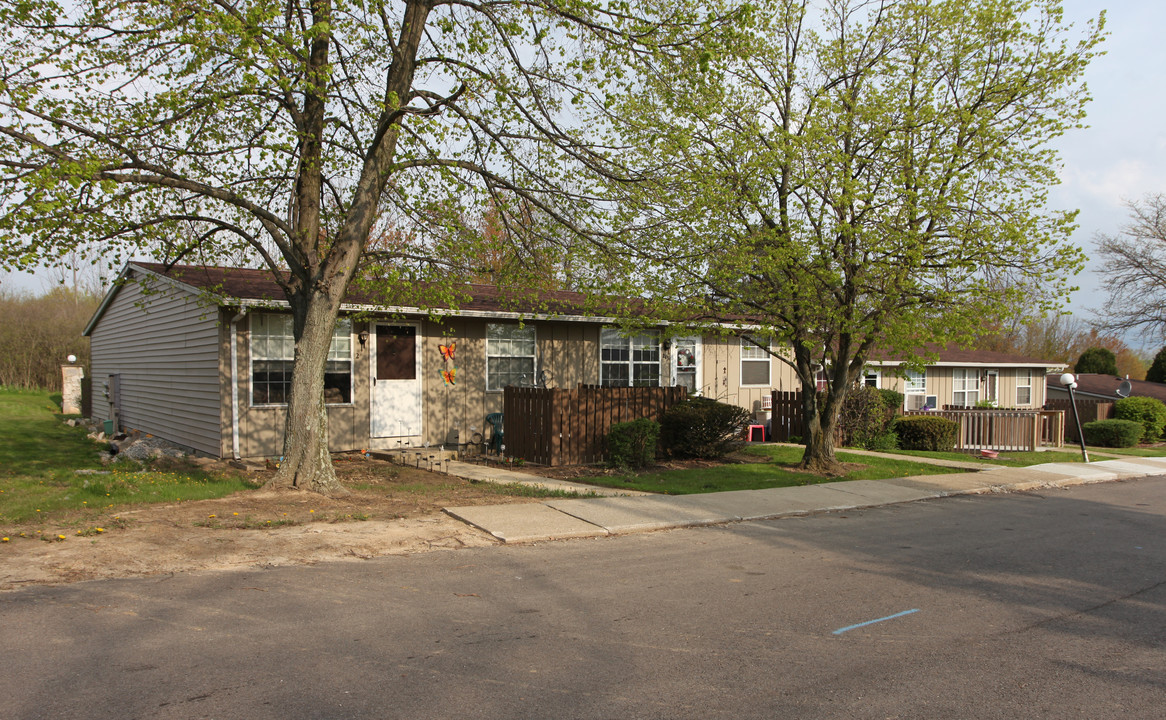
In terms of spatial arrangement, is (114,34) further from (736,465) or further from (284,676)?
(736,465)

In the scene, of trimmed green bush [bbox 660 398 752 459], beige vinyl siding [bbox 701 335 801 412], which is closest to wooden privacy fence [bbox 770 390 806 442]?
beige vinyl siding [bbox 701 335 801 412]

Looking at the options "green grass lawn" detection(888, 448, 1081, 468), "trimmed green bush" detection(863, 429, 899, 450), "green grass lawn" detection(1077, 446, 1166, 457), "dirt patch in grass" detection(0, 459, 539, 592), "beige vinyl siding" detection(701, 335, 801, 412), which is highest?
"beige vinyl siding" detection(701, 335, 801, 412)

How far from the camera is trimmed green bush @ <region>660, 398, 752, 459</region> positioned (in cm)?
1508

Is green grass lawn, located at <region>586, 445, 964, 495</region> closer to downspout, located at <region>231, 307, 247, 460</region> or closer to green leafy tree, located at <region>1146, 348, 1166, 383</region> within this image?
downspout, located at <region>231, 307, 247, 460</region>

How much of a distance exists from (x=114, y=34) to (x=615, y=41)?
640 centimetres

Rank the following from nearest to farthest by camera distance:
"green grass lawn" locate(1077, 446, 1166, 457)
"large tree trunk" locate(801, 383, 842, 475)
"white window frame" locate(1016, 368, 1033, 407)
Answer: "large tree trunk" locate(801, 383, 842, 475) < "green grass lawn" locate(1077, 446, 1166, 457) < "white window frame" locate(1016, 368, 1033, 407)

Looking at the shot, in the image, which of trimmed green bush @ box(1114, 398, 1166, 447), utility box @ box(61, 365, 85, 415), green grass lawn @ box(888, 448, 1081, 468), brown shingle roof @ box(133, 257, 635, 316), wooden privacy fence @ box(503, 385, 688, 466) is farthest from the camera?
trimmed green bush @ box(1114, 398, 1166, 447)

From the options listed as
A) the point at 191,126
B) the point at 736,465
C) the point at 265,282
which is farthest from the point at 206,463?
the point at 736,465

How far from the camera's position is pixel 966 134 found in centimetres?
1295

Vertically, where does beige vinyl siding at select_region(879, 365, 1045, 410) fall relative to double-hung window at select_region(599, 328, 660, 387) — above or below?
below

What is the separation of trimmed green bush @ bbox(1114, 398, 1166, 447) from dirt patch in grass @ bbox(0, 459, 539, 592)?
87.1ft

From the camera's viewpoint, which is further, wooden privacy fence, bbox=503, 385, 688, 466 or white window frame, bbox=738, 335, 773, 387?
white window frame, bbox=738, 335, 773, 387

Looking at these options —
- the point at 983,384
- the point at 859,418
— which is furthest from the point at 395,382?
the point at 983,384

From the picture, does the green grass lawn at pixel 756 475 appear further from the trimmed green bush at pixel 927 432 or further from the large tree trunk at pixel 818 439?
the trimmed green bush at pixel 927 432
